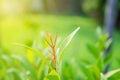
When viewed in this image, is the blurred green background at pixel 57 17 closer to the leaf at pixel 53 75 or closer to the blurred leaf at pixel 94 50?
the blurred leaf at pixel 94 50

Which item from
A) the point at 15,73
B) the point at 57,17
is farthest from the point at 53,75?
the point at 57,17

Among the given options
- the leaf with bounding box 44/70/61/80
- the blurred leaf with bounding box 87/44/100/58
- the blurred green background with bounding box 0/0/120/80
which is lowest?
the blurred green background with bounding box 0/0/120/80

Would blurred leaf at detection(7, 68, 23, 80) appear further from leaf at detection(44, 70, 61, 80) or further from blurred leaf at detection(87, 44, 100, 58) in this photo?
leaf at detection(44, 70, 61, 80)

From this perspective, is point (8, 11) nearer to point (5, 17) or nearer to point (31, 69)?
point (5, 17)

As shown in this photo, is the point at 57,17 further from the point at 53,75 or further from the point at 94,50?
the point at 53,75

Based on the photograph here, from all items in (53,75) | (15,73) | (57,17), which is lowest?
(57,17)

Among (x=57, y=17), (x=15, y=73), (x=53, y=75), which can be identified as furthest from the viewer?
(x=57, y=17)

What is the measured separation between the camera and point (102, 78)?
123cm

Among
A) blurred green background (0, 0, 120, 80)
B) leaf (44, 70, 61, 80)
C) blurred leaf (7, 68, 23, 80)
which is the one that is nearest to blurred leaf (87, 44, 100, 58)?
blurred leaf (7, 68, 23, 80)

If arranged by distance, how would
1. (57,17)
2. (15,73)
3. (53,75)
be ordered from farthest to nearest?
(57,17) → (15,73) → (53,75)

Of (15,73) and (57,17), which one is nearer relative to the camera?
(15,73)

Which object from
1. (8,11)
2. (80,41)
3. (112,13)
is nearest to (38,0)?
(8,11)

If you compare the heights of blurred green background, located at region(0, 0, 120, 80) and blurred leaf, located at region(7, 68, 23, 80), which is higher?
blurred leaf, located at region(7, 68, 23, 80)

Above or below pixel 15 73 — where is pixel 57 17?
below
